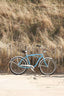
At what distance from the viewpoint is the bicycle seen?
8.93 meters

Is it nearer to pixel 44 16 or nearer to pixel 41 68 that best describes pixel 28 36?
pixel 44 16

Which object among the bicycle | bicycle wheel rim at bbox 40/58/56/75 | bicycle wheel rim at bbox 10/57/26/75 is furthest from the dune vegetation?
bicycle wheel rim at bbox 40/58/56/75

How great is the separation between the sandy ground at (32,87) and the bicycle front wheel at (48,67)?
2.18ft

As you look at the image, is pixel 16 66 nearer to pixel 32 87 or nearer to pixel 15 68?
pixel 15 68

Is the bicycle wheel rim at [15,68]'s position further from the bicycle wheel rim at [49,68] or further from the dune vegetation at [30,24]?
the bicycle wheel rim at [49,68]

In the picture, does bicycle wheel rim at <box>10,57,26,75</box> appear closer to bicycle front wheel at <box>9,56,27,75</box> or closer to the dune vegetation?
bicycle front wheel at <box>9,56,27,75</box>

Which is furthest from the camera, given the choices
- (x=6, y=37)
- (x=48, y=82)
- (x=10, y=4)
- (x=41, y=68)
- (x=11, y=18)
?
(x=10, y=4)

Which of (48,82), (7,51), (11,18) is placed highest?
(11,18)

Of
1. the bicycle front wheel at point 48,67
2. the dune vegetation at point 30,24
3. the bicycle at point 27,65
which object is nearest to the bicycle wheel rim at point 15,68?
the bicycle at point 27,65

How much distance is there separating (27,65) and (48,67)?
0.98 metres

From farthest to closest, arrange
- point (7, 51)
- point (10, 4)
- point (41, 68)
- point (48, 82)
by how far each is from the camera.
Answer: point (10, 4) → point (7, 51) → point (41, 68) → point (48, 82)

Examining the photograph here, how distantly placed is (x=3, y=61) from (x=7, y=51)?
395 mm

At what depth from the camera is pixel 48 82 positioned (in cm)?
770

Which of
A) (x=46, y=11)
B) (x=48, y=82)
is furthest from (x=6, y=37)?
(x=48, y=82)
